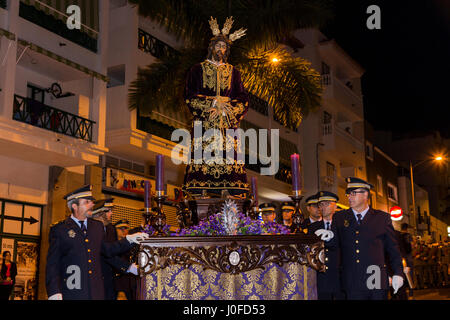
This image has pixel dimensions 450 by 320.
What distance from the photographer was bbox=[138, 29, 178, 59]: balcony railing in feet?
71.6

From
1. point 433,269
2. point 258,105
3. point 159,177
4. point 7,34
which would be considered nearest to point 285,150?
point 258,105

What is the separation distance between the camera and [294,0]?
15.4 meters

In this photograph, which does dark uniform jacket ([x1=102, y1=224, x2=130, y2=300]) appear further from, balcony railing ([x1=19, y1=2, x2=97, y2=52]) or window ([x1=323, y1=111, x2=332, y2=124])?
window ([x1=323, y1=111, x2=332, y2=124])

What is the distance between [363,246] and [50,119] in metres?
13.4

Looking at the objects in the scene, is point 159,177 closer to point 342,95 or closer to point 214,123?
point 214,123

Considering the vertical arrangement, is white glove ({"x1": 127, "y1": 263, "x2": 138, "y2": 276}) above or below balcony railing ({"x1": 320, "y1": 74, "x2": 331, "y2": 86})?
below

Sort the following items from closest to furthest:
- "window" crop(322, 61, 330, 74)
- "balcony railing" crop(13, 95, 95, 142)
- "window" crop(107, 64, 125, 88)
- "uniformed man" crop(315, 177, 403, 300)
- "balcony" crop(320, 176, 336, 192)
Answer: "uniformed man" crop(315, 177, 403, 300) < "balcony railing" crop(13, 95, 95, 142) < "window" crop(107, 64, 125, 88) < "balcony" crop(320, 176, 336, 192) < "window" crop(322, 61, 330, 74)

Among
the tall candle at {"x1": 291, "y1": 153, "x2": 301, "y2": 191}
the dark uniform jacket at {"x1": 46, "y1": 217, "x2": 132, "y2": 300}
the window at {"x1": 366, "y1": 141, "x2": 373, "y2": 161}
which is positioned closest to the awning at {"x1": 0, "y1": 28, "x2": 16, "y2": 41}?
the dark uniform jacket at {"x1": 46, "y1": 217, "x2": 132, "y2": 300}

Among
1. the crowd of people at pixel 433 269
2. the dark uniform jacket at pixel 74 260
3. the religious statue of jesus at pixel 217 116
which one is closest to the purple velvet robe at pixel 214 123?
the religious statue of jesus at pixel 217 116

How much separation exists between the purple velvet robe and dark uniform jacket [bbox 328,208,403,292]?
262 centimetres

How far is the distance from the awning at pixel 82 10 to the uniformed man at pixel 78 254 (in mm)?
12477

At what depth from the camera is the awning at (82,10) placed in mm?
18000

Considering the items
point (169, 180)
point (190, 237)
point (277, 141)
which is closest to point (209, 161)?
point (190, 237)
